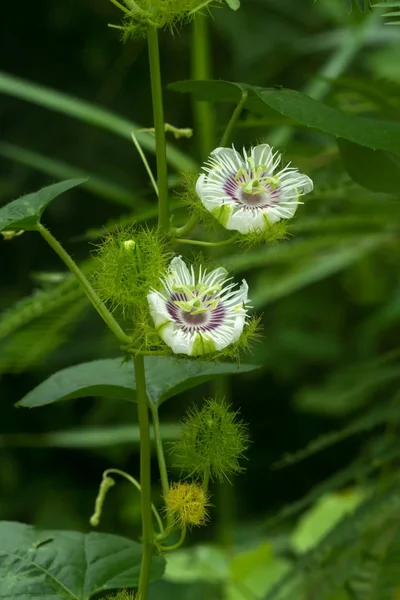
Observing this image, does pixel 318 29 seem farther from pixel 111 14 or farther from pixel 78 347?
pixel 78 347

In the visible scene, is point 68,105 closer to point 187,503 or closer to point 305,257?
point 305,257

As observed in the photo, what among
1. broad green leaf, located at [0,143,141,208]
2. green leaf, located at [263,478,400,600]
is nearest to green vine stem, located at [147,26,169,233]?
green leaf, located at [263,478,400,600]

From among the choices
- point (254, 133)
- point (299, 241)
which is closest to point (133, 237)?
point (299, 241)

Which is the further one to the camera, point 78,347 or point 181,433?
point 78,347

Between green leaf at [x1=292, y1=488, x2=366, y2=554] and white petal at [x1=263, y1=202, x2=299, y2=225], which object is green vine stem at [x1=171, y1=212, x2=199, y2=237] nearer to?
white petal at [x1=263, y1=202, x2=299, y2=225]

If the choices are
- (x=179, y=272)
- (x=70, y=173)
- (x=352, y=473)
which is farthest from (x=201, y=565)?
(x=179, y=272)

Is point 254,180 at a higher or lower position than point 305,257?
lower

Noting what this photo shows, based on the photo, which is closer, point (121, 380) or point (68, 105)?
point (121, 380)
